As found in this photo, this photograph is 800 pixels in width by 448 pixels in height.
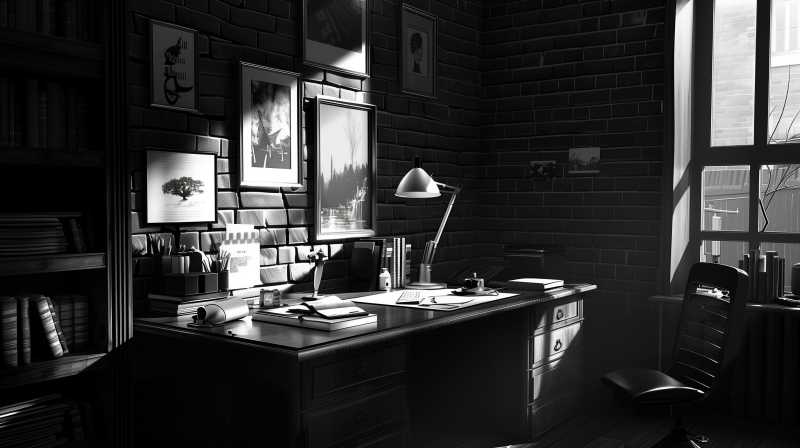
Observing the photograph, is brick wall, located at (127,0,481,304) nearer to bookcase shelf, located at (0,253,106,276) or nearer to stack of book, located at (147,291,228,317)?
stack of book, located at (147,291,228,317)

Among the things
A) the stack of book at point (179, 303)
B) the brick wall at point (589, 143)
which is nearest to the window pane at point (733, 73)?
the brick wall at point (589, 143)

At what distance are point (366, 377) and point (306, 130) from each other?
4.43 ft

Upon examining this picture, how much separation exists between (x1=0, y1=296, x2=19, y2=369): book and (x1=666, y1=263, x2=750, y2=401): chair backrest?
7.98ft

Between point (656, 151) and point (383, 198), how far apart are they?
1605 millimetres

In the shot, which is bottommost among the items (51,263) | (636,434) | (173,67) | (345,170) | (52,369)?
(636,434)

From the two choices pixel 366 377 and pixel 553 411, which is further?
pixel 553 411

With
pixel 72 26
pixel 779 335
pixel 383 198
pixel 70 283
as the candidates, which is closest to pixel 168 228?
pixel 70 283

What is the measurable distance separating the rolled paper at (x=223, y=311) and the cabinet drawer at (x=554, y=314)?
4.94ft

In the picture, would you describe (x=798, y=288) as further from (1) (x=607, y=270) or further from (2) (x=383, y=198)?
(2) (x=383, y=198)

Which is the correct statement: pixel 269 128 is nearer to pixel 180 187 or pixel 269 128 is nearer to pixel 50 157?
pixel 180 187

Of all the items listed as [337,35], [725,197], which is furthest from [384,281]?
[725,197]

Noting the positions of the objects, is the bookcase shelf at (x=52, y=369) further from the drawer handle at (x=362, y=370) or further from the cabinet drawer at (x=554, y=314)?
the cabinet drawer at (x=554, y=314)

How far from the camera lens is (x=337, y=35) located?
3377mm

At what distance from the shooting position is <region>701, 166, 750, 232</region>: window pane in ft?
12.9
